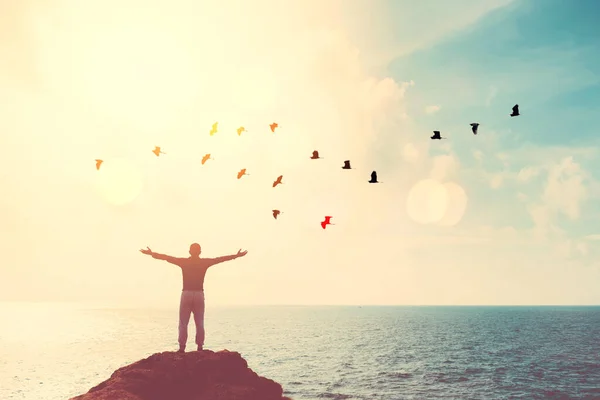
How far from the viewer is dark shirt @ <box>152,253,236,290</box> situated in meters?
15.5

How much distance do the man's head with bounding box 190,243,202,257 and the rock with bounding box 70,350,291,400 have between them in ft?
12.1

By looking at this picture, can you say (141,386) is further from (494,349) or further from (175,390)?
(494,349)

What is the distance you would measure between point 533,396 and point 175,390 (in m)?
33.5

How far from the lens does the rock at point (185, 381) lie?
14.1 m

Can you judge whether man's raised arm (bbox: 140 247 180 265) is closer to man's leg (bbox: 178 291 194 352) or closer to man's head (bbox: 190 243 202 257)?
man's head (bbox: 190 243 202 257)

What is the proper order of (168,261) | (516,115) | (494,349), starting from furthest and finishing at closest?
(494,349) < (516,115) < (168,261)

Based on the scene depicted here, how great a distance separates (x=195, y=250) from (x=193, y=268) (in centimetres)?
67

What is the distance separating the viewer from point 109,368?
178ft

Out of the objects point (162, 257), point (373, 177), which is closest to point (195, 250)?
point (162, 257)

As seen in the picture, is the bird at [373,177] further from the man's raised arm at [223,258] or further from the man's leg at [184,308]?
the man's leg at [184,308]

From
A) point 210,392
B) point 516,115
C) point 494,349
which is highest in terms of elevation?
point 516,115

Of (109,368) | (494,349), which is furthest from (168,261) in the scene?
(494,349)

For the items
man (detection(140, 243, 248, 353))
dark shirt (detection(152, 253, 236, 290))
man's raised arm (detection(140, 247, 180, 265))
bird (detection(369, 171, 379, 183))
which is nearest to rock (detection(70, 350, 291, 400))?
man (detection(140, 243, 248, 353))

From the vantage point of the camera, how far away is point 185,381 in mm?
15055
